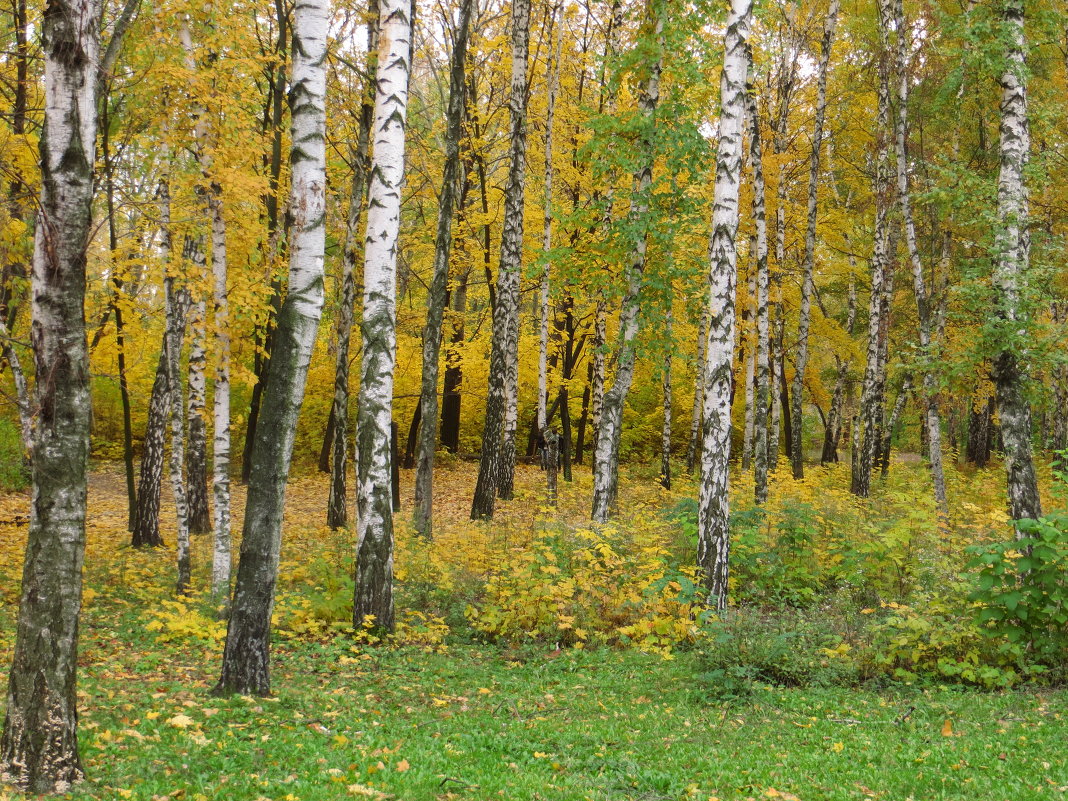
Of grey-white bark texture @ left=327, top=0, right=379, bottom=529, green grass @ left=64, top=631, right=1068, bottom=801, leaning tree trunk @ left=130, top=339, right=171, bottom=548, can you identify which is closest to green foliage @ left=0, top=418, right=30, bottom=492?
leaning tree trunk @ left=130, top=339, right=171, bottom=548

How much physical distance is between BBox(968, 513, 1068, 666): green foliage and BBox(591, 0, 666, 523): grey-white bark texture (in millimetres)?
5495

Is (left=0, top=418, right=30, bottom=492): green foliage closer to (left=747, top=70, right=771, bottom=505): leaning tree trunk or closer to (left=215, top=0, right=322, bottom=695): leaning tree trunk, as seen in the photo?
(left=215, top=0, right=322, bottom=695): leaning tree trunk

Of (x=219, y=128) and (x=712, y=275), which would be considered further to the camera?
(x=219, y=128)

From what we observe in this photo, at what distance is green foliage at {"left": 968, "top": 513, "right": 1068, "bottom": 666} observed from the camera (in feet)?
19.8

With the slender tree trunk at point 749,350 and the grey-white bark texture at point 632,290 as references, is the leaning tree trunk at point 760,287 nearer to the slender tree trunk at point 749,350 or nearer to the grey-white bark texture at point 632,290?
the slender tree trunk at point 749,350

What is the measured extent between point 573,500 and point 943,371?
8.45m

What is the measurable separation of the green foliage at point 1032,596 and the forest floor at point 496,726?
1.70 ft

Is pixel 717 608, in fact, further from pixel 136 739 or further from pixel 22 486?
pixel 22 486

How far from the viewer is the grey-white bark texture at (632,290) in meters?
10.6

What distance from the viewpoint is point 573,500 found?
648 inches

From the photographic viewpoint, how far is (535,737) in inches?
200

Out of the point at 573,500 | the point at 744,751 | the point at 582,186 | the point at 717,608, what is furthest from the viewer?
the point at 582,186

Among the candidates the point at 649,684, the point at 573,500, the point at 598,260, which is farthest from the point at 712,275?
the point at 573,500

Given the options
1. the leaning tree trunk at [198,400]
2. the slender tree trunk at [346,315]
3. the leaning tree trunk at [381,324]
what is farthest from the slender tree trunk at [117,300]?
the slender tree trunk at [346,315]
